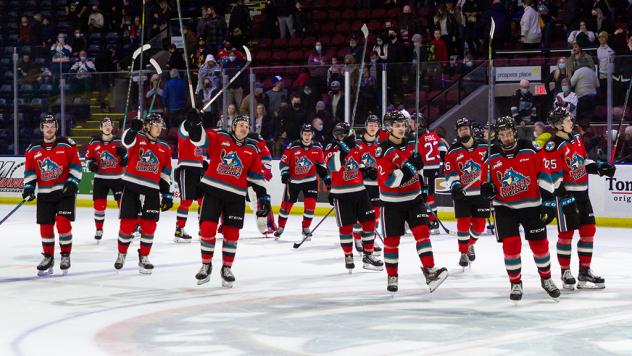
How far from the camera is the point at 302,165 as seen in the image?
13117mm

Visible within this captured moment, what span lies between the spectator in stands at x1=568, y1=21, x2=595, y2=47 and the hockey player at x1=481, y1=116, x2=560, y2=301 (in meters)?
8.02

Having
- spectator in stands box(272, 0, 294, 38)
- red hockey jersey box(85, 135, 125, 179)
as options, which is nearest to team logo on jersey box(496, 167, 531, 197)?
red hockey jersey box(85, 135, 125, 179)

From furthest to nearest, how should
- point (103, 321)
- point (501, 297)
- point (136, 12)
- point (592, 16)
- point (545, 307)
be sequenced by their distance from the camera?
point (136, 12) → point (592, 16) → point (501, 297) → point (545, 307) → point (103, 321)

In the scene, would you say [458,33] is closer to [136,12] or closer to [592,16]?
[592,16]

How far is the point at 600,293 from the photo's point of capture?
28.3 feet

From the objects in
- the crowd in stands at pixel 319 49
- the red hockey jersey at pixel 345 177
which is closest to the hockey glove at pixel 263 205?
the red hockey jersey at pixel 345 177

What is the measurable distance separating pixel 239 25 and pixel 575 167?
492 inches

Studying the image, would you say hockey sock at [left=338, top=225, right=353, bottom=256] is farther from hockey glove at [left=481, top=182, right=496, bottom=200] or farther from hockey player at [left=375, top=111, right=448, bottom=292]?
hockey glove at [left=481, top=182, right=496, bottom=200]

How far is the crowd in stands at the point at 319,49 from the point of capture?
1470 centimetres

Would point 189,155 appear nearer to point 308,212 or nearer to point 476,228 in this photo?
point 308,212

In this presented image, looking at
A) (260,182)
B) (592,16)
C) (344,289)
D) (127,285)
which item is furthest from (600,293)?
(592,16)

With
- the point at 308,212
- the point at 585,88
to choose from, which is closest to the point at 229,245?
the point at 308,212

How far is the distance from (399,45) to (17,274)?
898 cm

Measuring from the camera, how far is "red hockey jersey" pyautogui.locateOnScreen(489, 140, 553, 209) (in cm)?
801
